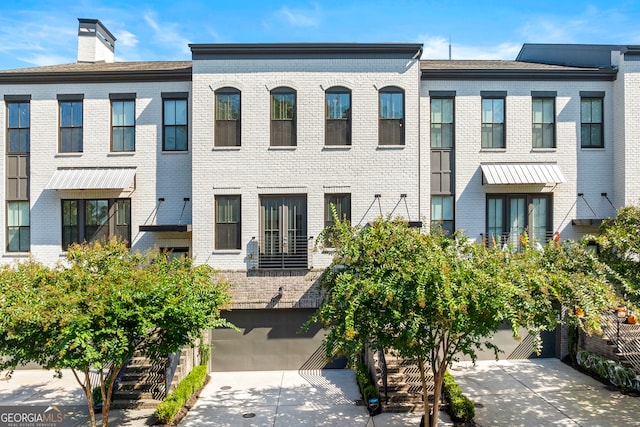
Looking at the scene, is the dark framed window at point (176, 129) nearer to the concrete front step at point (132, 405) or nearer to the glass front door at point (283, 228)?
the glass front door at point (283, 228)

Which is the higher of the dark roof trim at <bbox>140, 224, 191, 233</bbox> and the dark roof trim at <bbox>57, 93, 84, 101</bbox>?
the dark roof trim at <bbox>57, 93, 84, 101</bbox>

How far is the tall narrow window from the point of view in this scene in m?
15.4

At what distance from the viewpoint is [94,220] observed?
15102 millimetres

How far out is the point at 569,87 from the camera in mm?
15375

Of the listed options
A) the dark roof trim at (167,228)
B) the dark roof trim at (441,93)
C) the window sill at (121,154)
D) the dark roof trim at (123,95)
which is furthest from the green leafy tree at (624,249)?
the dark roof trim at (123,95)

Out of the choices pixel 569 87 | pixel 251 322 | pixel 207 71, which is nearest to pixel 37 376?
pixel 251 322

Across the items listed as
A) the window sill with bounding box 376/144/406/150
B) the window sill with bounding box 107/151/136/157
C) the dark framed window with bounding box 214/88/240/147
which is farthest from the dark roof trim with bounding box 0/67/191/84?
the window sill with bounding box 376/144/406/150

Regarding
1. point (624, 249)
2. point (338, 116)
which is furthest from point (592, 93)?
point (338, 116)

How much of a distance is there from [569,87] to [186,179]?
1370 cm

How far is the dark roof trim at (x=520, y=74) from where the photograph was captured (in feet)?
49.8

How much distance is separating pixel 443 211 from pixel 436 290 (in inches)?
328

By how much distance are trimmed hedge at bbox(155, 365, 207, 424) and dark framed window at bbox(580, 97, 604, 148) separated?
1491 cm

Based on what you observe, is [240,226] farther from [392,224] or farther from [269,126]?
[392,224]

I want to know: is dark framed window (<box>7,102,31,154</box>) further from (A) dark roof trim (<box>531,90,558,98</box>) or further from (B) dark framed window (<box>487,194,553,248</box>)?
(A) dark roof trim (<box>531,90,558,98</box>)
